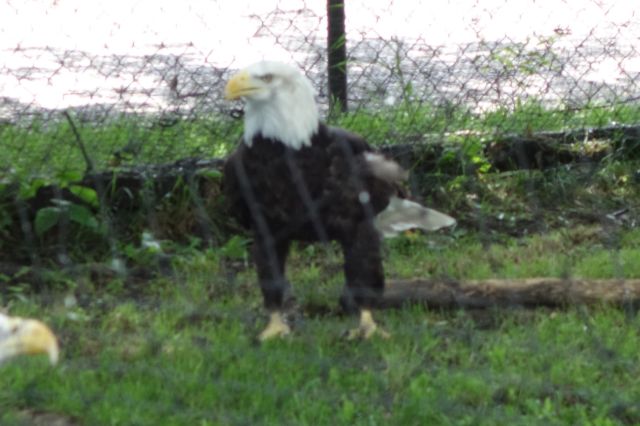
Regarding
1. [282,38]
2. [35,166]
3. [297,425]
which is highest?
[282,38]

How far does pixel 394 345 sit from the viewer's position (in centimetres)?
436

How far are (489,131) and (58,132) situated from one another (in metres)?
1.73

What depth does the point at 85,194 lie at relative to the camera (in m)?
5.13

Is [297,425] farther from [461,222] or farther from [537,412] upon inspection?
[461,222]

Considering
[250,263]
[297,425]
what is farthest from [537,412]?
[250,263]

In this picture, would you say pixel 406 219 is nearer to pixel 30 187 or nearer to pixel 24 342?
pixel 30 187

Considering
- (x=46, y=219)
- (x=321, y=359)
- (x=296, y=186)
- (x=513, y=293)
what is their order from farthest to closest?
(x=46, y=219) → (x=513, y=293) → (x=296, y=186) → (x=321, y=359)

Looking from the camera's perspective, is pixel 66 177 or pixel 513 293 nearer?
pixel 513 293

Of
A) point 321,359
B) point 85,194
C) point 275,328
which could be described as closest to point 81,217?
point 85,194

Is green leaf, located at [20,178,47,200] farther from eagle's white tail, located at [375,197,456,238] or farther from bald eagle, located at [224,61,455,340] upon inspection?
eagle's white tail, located at [375,197,456,238]

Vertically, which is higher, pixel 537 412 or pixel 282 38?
pixel 282 38

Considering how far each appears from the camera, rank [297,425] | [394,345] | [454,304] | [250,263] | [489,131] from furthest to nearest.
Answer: [489,131]
[250,263]
[454,304]
[394,345]
[297,425]

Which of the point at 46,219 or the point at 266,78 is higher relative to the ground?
the point at 266,78

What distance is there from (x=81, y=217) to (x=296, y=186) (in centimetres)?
102
